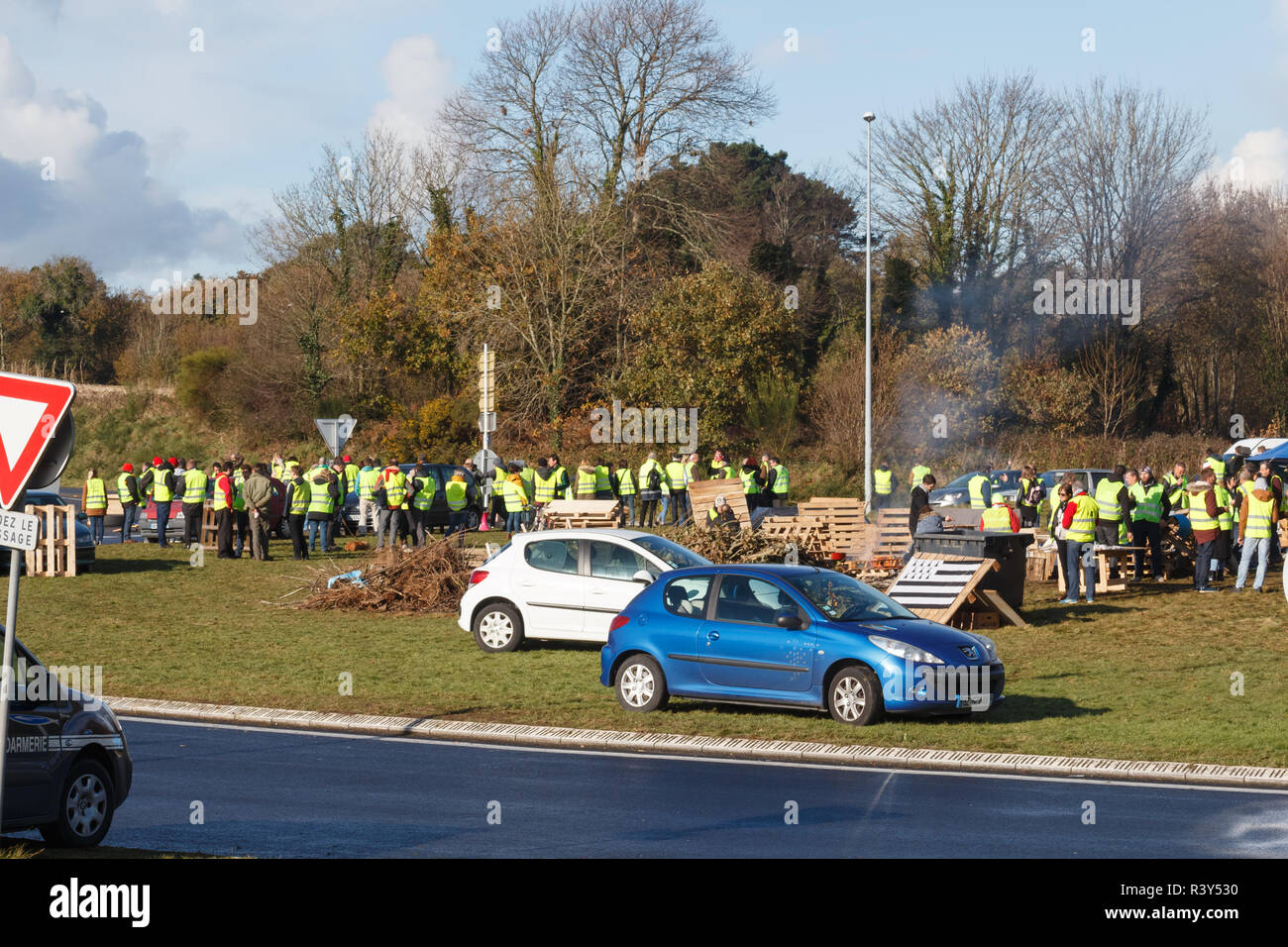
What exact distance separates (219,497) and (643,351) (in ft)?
65.5

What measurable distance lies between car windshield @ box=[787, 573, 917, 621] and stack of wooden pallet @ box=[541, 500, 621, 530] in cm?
1320

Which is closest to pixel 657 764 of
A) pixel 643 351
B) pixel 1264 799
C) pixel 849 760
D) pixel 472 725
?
pixel 849 760

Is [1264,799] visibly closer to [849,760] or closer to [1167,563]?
[849,760]

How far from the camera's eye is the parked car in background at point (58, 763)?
854 centimetres

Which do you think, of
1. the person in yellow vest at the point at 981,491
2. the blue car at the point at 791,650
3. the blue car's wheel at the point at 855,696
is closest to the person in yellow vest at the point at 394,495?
the person in yellow vest at the point at 981,491

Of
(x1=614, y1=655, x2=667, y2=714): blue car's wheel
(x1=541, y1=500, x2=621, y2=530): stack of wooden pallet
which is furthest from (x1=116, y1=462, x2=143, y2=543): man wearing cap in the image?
(x1=614, y1=655, x2=667, y2=714): blue car's wheel

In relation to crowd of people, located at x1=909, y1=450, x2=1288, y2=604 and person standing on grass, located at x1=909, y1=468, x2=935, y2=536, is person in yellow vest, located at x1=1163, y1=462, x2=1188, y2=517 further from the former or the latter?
person standing on grass, located at x1=909, y1=468, x2=935, y2=536

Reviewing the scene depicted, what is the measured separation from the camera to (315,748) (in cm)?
1331

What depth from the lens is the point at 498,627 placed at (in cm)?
1905

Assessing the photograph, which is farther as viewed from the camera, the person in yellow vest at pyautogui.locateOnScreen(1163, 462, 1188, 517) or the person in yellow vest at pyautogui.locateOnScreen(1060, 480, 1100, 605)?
the person in yellow vest at pyautogui.locateOnScreen(1163, 462, 1188, 517)

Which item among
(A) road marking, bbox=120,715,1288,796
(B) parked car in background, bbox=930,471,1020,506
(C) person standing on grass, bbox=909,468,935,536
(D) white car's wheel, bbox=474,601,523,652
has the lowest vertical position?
(A) road marking, bbox=120,715,1288,796

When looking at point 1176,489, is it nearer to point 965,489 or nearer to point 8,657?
point 965,489

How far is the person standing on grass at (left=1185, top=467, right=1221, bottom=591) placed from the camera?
23219mm

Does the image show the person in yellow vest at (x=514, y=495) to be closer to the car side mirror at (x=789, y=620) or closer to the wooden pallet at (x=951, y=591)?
the wooden pallet at (x=951, y=591)
